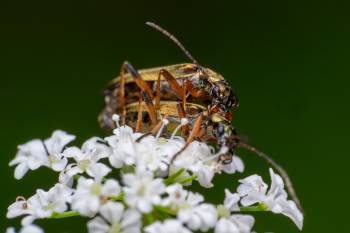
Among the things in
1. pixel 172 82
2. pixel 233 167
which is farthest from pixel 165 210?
pixel 172 82

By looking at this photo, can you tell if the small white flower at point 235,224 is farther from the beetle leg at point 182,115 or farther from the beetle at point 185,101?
the beetle leg at point 182,115

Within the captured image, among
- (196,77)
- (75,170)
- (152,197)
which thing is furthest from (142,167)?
(196,77)

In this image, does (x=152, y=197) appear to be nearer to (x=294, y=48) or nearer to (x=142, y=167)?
(x=142, y=167)

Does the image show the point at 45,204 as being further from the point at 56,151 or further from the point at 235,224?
the point at 235,224

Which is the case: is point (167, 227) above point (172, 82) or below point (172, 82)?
below

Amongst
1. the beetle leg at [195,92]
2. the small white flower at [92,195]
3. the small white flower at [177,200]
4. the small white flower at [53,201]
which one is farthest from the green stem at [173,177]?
the beetle leg at [195,92]

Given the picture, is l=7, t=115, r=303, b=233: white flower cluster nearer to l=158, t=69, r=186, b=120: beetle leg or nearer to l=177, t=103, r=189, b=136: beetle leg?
l=177, t=103, r=189, b=136: beetle leg
